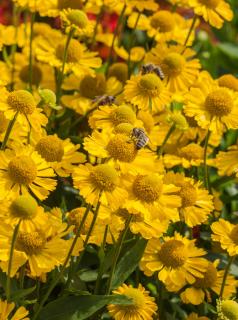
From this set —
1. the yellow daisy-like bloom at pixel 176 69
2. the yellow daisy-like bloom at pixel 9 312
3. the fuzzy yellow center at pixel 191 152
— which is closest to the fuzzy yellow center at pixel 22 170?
the yellow daisy-like bloom at pixel 9 312

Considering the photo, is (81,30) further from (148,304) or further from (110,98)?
(148,304)

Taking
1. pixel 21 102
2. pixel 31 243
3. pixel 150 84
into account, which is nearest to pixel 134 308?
pixel 31 243

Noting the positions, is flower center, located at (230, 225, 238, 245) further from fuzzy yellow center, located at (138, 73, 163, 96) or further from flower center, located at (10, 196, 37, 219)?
flower center, located at (10, 196, 37, 219)

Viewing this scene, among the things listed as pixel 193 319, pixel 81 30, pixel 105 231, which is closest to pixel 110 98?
pixel 81 30

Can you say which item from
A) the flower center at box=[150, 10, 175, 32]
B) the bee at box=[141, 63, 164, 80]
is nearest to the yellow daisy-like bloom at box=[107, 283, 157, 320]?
the bee at box=[141, 63, 164, 80]

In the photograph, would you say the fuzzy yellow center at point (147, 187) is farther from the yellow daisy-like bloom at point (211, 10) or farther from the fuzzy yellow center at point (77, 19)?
the yellow daisy-like bloom at point (211, 10)
